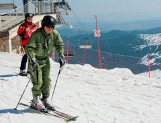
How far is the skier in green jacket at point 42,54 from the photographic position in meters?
8.19

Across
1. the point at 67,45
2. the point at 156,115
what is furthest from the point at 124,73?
the point at 67,45

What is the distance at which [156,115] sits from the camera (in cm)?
919

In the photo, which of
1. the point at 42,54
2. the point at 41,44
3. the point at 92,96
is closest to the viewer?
the point at 41,44

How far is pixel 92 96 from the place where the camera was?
10.9m

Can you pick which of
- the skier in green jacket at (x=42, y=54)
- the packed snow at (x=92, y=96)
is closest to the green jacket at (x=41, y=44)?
the skier in green jacket at (x=42, y=54)

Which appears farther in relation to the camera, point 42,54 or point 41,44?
point 42,54

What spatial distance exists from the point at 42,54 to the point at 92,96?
9.37 ft

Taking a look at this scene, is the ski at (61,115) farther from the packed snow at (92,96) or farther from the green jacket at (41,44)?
the green jacket at (41,44)

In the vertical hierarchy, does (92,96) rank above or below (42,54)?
below

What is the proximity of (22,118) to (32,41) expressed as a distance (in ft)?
4.92

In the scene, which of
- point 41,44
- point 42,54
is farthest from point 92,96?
point 41,44

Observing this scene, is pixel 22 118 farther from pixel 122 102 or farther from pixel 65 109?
pixel 122 102

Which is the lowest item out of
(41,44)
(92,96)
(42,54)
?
(92,96)

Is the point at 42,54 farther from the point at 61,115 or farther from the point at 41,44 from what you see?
the point at 61,115
